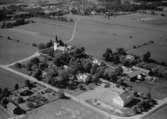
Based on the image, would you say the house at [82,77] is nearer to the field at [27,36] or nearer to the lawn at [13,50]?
the lawn at [13,50]

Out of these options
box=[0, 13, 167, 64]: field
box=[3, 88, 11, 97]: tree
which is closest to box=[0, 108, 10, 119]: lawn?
box=[3, 88, 11, 97]: tree

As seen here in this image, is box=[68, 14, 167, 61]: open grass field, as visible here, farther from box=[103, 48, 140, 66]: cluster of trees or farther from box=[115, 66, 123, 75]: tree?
box=[115, 66, 123, 75]: tree

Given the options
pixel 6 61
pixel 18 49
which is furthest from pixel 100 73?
pixel 18 49

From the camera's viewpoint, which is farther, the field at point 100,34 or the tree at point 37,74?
the field at point 100,34

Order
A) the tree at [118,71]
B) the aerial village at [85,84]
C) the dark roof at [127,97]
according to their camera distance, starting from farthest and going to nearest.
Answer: the tree at [118,71]
the dark roof at [127,97]
the aerial village at [85,84]

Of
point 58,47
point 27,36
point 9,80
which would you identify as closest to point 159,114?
point 9,80

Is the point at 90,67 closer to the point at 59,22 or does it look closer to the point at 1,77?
the point at 1,77

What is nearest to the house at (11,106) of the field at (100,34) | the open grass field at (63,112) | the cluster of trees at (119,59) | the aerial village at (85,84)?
the aerial village at (85,84)
